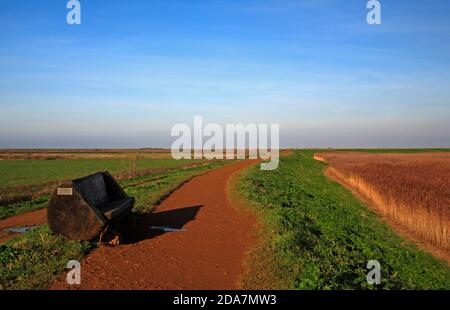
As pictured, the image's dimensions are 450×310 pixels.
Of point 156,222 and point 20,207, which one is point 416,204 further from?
point 20,207

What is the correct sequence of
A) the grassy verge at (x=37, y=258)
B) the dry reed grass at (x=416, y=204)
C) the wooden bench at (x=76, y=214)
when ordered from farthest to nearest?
the dry reed grass at (x=416, y=204) → the wooden bench at (x=76, y=214) → the grassy verge at (x=37, y=258)

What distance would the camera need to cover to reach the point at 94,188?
9438 mm

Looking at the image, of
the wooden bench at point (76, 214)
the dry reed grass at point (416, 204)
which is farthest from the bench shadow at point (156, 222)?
the dry reed grass at point (416, 204)

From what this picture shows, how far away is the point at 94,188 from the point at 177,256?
129 inches

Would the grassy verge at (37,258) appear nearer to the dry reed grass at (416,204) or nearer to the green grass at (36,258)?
the green grass at (36,258)

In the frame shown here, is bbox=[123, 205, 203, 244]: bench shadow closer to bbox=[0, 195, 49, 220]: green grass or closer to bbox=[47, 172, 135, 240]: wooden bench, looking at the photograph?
bbox=[47, 172, 135, 240]: wooden bench

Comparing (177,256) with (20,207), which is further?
(20,207)

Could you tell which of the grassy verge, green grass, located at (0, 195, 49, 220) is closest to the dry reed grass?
the grassy verge

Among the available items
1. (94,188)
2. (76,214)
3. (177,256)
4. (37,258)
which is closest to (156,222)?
(94,188)

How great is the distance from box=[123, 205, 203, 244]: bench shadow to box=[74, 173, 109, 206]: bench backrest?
104cm

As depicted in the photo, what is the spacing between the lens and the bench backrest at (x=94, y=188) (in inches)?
337

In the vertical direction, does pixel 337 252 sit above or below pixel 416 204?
below
